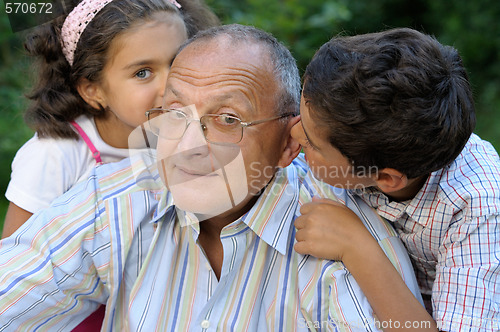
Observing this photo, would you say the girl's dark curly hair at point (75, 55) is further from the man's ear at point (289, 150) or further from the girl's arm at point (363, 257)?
the girl's arm at point (363, 257)

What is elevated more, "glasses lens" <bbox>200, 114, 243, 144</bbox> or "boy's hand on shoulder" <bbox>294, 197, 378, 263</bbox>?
"glasses lens" <bbox>200, 114, 243, 144</bbox>

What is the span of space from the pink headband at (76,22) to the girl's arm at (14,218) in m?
0.81

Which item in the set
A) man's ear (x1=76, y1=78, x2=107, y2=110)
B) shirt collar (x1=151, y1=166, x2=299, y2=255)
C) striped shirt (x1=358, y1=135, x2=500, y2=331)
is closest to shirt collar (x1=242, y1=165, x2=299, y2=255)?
shirt collar (x1=151, y1=166, x2=299, y2=255)

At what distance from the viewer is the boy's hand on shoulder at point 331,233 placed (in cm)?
217

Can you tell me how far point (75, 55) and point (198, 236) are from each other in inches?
49.7

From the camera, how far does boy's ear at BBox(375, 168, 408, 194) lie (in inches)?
89.3

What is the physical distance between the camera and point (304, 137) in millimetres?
2322

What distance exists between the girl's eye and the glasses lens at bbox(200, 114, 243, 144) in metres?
0.73

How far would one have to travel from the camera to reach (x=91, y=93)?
10.1 feet

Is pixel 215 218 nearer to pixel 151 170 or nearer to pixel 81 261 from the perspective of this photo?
pixel 151 170

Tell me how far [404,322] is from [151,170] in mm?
1222

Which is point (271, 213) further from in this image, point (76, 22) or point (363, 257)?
point (76, 22)

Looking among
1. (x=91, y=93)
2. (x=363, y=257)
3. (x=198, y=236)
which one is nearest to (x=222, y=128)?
(x=198, y=236)

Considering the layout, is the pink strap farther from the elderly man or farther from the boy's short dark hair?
the boy's short dark hair
